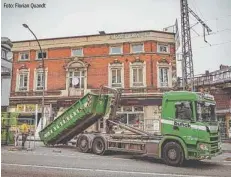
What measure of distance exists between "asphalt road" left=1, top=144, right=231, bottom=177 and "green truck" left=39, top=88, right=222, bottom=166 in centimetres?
31

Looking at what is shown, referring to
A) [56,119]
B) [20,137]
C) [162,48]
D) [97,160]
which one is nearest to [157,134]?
[97,160]

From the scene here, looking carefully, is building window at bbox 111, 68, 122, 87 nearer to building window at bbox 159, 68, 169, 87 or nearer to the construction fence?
building window at bbox 159, 68, 169, 87

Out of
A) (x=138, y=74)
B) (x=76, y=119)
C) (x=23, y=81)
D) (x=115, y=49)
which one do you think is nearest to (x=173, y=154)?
(x=138, y=74)

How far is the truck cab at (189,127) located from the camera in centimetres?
696

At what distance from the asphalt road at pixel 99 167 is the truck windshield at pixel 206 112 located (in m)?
1.01

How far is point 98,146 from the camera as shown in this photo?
9055mm

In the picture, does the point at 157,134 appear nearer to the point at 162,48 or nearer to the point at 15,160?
the point at 162,48

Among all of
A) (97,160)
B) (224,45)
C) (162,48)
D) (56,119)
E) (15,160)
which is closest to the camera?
(224,45)

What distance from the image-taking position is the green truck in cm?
704

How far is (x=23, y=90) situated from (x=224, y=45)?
4825 millimetres

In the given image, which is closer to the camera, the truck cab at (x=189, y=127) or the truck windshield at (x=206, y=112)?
the truck cab at (x=189, y=127)

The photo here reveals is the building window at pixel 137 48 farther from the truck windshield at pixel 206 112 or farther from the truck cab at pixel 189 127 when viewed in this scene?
the truck windshield at pixel 206 112

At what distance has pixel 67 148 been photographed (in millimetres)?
9914

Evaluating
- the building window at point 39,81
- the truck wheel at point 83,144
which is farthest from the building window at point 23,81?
the truck wheel at point 83,144
